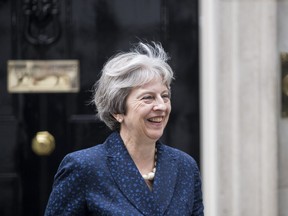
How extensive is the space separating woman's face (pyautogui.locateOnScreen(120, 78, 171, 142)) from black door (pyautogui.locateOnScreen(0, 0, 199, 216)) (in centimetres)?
158

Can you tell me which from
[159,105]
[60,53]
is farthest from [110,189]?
[60,53]

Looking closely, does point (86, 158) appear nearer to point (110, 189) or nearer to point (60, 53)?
point (110, 189)

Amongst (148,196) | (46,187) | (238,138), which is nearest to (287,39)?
(238,138)

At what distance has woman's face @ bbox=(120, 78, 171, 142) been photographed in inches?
92.0

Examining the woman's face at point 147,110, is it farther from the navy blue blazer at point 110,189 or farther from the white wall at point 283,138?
the white wall at point 283,138

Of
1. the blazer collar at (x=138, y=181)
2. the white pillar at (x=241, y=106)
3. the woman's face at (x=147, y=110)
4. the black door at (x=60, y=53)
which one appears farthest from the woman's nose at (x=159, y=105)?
the black door at (x=60, y=53)

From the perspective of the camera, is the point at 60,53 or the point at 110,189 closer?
the point at 110,189

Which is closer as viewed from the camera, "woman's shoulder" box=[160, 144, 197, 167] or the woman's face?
the woman's face

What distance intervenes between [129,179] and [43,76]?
5.65 feet

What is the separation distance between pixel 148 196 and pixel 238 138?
1.57m

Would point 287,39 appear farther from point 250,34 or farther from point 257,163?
point 257,163

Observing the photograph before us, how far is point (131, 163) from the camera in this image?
2.35 m

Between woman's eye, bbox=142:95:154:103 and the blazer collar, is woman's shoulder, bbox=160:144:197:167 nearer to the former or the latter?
the blazer collar

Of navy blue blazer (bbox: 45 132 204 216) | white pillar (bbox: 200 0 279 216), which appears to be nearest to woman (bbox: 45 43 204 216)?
navy blue blazer (bbox: 45 132 204 216)
